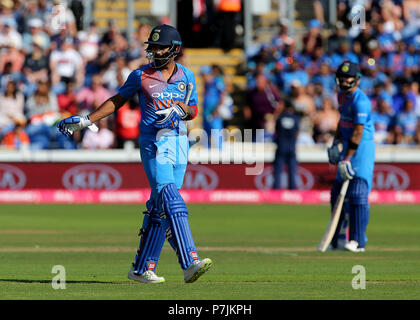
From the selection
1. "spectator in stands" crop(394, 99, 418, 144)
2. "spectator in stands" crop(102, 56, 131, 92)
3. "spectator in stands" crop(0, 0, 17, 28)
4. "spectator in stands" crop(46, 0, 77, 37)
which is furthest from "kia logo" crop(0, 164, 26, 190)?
"spectator in stands" crop(394, 99, 418, 144)

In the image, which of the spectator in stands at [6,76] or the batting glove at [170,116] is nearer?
the batting glove at [170,116]

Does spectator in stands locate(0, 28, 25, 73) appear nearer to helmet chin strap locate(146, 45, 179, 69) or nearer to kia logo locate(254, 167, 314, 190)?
kia logo locate(254, 167, 314, 190)

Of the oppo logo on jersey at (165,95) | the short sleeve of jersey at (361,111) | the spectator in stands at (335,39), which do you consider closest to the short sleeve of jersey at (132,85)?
the oppo logo on jersey at (165,95)

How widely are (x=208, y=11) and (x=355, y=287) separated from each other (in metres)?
17.7

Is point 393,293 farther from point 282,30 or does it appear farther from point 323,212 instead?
point 282,30

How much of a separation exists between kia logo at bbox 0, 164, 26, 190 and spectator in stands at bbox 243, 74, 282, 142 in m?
5.28

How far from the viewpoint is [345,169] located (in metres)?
12.7

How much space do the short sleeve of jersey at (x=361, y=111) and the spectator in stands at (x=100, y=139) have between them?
11145mm

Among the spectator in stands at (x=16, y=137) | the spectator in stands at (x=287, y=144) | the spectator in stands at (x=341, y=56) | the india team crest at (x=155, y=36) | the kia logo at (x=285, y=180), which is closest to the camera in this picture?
the india team crest at (x=155, y=36)

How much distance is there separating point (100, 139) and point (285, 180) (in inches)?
165

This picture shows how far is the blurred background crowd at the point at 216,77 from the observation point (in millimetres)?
22922

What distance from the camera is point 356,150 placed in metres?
12.8

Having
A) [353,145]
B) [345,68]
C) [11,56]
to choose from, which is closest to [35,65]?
[11,56]

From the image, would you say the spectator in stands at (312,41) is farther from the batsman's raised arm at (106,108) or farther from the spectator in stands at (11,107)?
the batsman's raised arm at (106,108)
